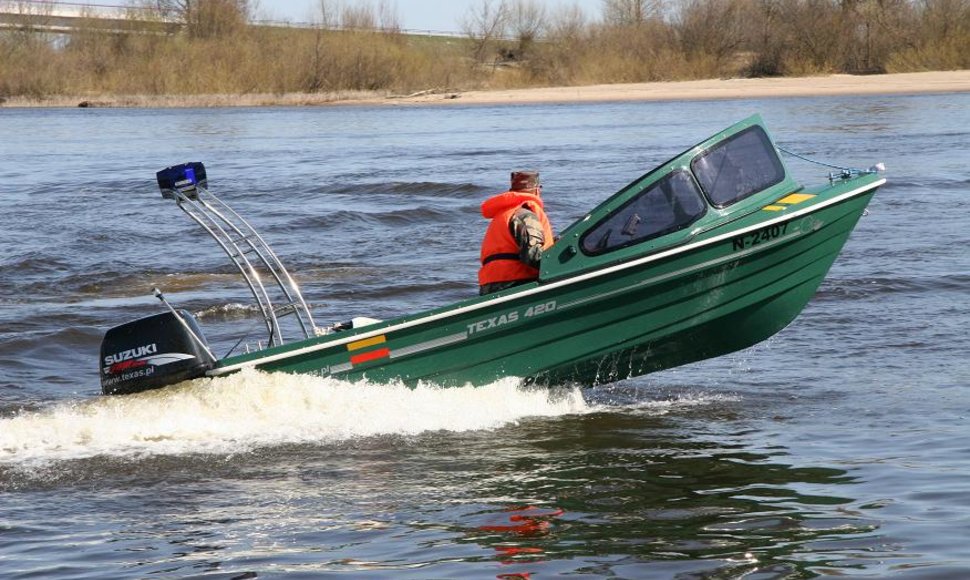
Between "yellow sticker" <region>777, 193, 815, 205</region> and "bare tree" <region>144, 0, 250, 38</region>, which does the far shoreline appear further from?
"yellow sticker" <region>777, 193, 815, 205</region>

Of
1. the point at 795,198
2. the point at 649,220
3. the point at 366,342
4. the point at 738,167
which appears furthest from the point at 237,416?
the point at 795,198

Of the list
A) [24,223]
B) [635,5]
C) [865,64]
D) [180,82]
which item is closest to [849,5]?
[865,64]

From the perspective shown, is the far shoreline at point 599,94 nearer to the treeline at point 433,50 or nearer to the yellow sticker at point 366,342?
the treeline at point 433,50

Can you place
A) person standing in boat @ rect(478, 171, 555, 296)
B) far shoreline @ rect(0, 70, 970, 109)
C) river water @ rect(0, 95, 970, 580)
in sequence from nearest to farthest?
river water @ rect(0, 95, 970, 580) → person standing in boat @ rect(478, 171, 555, 296) → far shoreline @ rect(0, 70, 970, 109)

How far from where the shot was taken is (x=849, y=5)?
5884cm

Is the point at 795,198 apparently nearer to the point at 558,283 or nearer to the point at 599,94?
the point at 558,283

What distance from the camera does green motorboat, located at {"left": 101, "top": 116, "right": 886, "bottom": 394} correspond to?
8.70 metres

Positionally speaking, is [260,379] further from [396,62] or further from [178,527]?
[396,62]

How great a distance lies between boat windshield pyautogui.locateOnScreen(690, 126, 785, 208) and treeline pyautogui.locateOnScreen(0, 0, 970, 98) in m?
50.1

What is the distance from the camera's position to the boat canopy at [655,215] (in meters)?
8.68

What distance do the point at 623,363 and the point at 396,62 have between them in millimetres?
55111

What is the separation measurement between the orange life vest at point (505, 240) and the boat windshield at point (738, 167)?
3.55 feet

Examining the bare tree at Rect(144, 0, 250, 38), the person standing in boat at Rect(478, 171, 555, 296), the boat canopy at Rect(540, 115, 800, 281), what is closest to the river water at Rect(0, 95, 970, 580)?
the person standing in boat at Rect(478, 171, 555, 296)

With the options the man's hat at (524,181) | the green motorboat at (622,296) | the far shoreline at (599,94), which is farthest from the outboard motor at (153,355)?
the far shoreline at (599,94)
